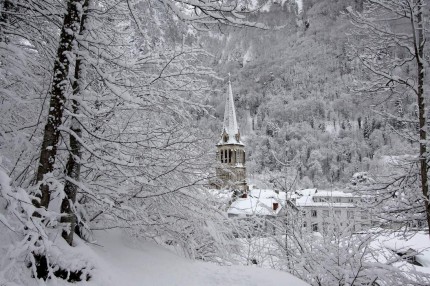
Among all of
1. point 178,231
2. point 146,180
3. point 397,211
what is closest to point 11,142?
point 146,180

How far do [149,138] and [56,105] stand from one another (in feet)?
3.84

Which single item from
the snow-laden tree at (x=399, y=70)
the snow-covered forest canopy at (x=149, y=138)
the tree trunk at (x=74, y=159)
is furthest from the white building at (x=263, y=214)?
the tree trunk at (x=74, y=159)

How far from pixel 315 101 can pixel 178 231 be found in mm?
189608

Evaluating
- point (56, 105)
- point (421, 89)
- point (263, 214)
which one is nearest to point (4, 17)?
point (56, 105)

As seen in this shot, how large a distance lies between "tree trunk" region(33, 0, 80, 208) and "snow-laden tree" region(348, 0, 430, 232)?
19.7 feet

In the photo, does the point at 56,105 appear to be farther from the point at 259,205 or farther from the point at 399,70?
the point at 259,205

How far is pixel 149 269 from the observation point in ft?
17.1

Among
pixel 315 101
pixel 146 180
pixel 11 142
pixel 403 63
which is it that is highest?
pixel 315 101

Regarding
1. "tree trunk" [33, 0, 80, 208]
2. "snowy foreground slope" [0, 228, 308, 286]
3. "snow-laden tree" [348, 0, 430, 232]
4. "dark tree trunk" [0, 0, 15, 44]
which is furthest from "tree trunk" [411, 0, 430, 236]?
"dark tree trunk" [0, 0, 15, 44]

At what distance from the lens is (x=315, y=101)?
184 m

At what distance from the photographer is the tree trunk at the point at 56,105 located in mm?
3545

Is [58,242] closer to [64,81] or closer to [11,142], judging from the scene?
[11,142]

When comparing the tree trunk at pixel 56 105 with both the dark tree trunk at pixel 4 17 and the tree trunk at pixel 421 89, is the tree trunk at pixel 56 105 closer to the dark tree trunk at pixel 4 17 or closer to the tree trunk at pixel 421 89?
the dark tree trunk at pixel 4 17

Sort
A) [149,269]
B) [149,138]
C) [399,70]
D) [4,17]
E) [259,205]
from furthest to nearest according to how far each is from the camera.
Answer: [259,205] < [399,70] < [149,269] < [149,138] < [4,17]
